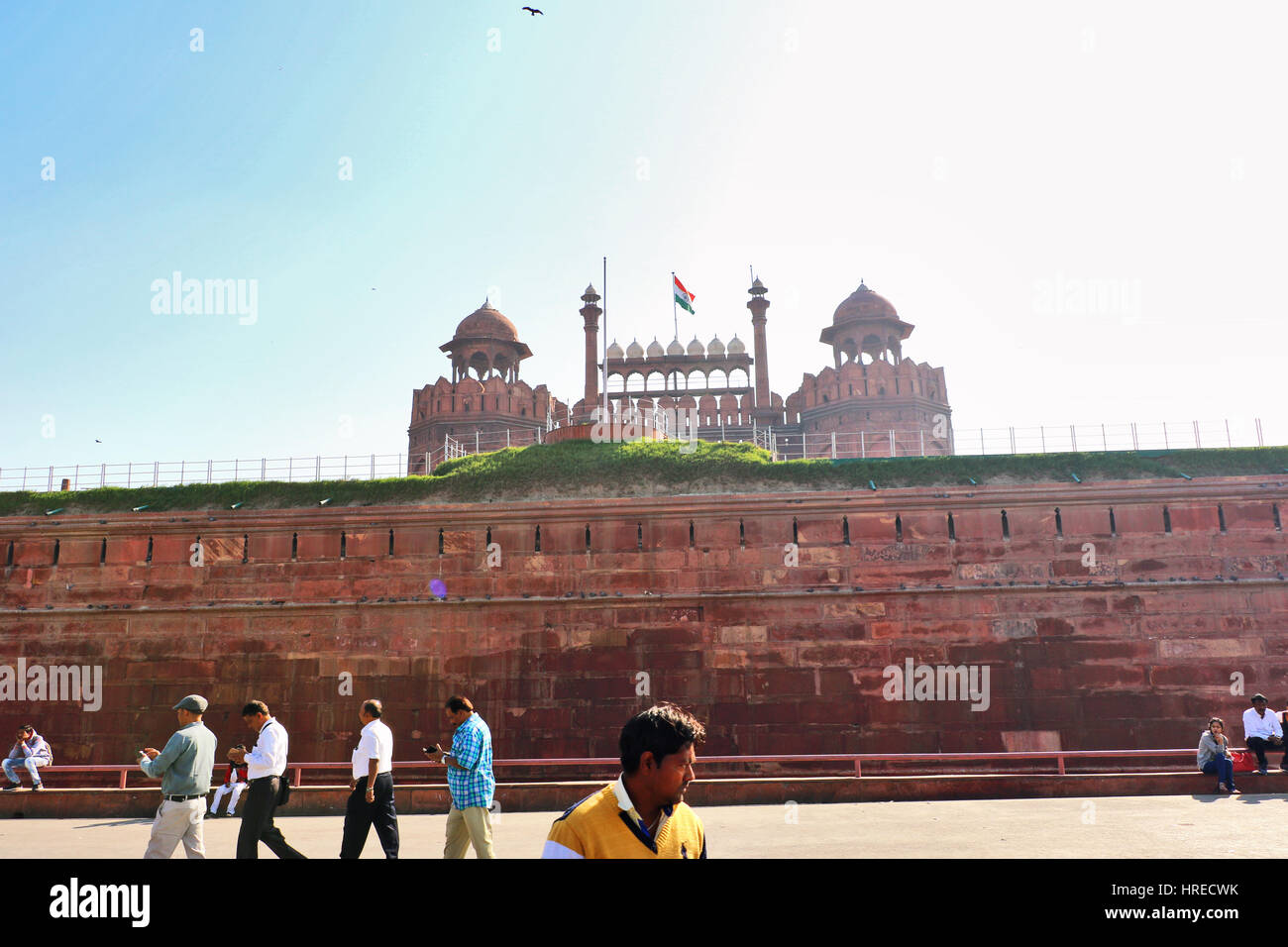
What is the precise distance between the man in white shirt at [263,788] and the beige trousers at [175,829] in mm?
282

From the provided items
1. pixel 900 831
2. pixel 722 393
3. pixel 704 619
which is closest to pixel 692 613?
pixel 704 619

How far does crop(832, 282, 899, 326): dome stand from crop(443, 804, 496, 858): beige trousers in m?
28.3

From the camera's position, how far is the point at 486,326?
3219cm

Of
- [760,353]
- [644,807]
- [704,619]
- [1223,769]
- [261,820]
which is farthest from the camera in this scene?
[760,353]

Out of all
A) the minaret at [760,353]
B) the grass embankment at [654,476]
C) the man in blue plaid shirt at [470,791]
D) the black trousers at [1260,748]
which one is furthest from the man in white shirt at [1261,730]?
the minaret at [760,353]

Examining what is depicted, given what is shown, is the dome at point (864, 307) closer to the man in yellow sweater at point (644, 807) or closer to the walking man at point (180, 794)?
the walking man at point (180, 794)

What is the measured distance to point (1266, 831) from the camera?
7434mm

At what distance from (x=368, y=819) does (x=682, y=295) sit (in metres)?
21.6

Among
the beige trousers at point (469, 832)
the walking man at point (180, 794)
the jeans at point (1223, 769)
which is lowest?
the jeans at point (1223, 769)

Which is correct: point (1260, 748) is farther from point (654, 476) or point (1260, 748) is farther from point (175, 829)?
point (175, 829)

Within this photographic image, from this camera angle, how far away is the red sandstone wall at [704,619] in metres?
13.7

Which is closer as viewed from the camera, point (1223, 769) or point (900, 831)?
point (900, 831)
